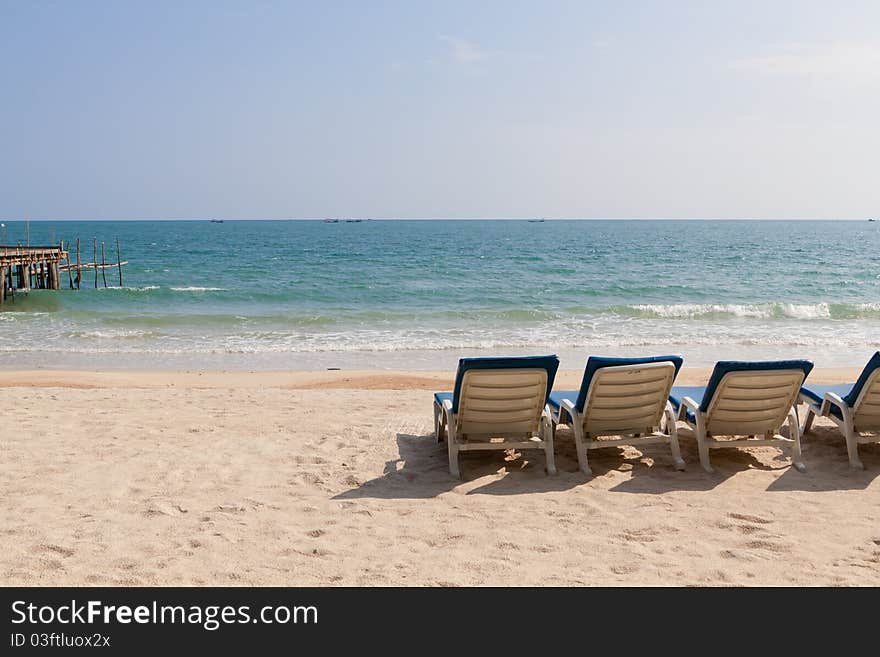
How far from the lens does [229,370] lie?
1370 cm

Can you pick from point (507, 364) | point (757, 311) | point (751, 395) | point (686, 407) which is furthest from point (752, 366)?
point (757, 311)

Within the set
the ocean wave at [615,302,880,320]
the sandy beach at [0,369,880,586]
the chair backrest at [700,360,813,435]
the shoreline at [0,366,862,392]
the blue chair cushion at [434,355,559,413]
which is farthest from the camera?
the ocean wave at [615,302,880,320]

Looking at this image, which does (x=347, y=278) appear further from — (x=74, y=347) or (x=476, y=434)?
(x=476, y=434)

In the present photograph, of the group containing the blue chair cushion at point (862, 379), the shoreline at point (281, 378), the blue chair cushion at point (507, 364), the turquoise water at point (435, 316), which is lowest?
the shoreline at point (281, 378)

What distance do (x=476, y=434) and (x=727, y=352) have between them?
Answer: 10.9 metres

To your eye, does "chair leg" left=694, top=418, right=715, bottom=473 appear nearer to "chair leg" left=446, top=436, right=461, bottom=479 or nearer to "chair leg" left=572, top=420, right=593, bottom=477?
"chair leg" left=572, top=420, right=593, bottom=477

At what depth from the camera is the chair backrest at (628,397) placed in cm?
604

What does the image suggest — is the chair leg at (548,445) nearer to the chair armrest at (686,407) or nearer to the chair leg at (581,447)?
the chair leg at (581,447)

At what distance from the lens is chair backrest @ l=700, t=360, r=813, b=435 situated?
603cm

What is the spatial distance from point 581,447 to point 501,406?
2.37 feet

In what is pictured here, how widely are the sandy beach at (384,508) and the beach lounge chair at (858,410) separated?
0.24 meters

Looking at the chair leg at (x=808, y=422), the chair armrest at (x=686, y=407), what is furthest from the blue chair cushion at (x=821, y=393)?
the chair armrest at (x=686, y=407)

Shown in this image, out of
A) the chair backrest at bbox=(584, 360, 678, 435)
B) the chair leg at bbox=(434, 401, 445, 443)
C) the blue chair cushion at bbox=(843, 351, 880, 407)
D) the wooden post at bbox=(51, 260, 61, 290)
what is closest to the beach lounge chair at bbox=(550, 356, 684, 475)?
the chair backrest at bbox=(584, 360, 678, 435)
